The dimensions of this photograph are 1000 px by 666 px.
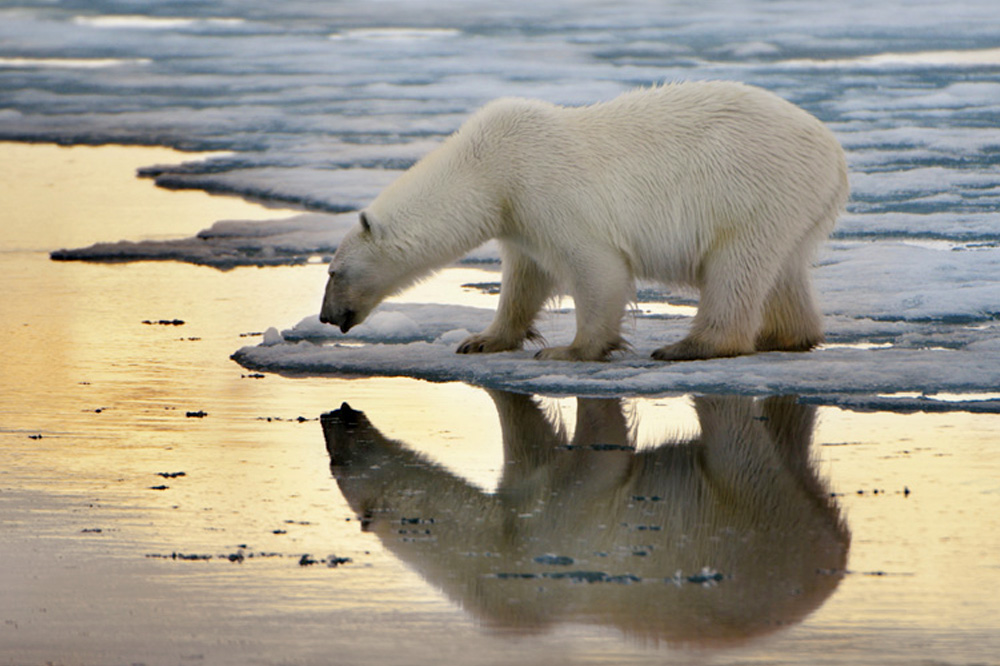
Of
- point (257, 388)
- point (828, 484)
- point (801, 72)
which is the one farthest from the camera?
point (801, 72)

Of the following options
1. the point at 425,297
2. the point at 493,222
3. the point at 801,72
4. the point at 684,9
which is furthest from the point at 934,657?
the point at 684,9

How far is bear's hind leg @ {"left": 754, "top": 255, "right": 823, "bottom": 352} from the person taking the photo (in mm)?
6203

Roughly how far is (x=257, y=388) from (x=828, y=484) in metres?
2.24

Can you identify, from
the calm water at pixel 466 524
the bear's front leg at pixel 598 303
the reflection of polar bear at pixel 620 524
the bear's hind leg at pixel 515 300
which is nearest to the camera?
the calm water at pixel 466 524

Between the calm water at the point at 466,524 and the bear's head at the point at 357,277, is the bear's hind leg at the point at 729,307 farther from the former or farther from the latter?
the bear's head at the point at 357,277

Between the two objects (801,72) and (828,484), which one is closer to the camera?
(828,484)

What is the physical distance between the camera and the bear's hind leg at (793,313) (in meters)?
6.20

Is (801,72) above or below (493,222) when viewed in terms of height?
above

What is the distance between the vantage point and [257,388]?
5.43 m

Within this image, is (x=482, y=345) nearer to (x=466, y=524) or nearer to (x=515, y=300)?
(x=515, y=300)

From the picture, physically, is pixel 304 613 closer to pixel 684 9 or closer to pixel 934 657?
pixel 934 657

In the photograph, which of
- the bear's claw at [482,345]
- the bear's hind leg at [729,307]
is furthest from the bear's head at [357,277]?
the bear's hind leg at [729,307]

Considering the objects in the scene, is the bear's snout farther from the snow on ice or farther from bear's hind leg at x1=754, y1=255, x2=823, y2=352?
bear's hind leg at x1=754, y1=255, x2=823, y2=352

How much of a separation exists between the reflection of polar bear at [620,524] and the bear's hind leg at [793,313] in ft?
4.49
